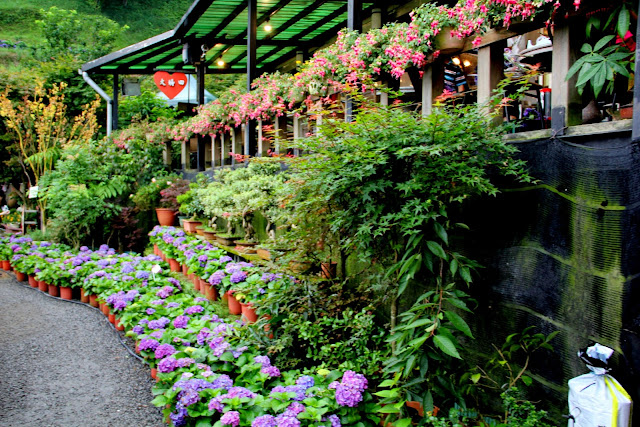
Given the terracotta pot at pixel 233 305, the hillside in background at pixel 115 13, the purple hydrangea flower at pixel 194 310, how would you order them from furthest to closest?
the hillside in background at pixel 115 13, the terracotta pot at pixel 233 305, the purple hydrangea flower at pixel 194 310

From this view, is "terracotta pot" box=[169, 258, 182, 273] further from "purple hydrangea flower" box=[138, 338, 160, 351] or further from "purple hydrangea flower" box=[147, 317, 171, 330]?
"purple hydrangea flower" box=[138, 338, 160, 351]

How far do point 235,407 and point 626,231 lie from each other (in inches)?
88.3

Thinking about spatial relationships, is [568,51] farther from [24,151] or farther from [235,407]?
[24,151]

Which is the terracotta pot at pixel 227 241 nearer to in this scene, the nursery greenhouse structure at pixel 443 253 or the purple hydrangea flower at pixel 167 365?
the nursery greenhouse structure at pixel 443 253

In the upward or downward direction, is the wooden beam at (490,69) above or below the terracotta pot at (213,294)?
above

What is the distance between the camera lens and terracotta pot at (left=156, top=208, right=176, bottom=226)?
946cm

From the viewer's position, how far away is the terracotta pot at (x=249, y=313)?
4.67 metres

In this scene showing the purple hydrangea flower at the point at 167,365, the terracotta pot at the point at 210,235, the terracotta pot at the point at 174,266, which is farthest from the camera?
the terracotta pot at the point at 174,266

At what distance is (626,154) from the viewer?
2.26m

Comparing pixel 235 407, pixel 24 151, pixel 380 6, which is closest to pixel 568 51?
pixel 235 407

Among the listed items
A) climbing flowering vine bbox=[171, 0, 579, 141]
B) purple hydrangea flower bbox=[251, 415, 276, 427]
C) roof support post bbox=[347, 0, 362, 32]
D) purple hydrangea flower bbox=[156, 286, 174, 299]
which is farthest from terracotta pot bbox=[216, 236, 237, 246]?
purple hydrangea flower bbox=[251, 415, 276, 427]

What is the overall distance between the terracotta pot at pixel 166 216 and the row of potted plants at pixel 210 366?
2630 millimetres

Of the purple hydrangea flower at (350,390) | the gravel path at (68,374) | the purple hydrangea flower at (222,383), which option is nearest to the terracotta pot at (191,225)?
the gravel path at (68,374)

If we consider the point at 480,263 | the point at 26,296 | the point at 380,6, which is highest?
the point at 380,6
